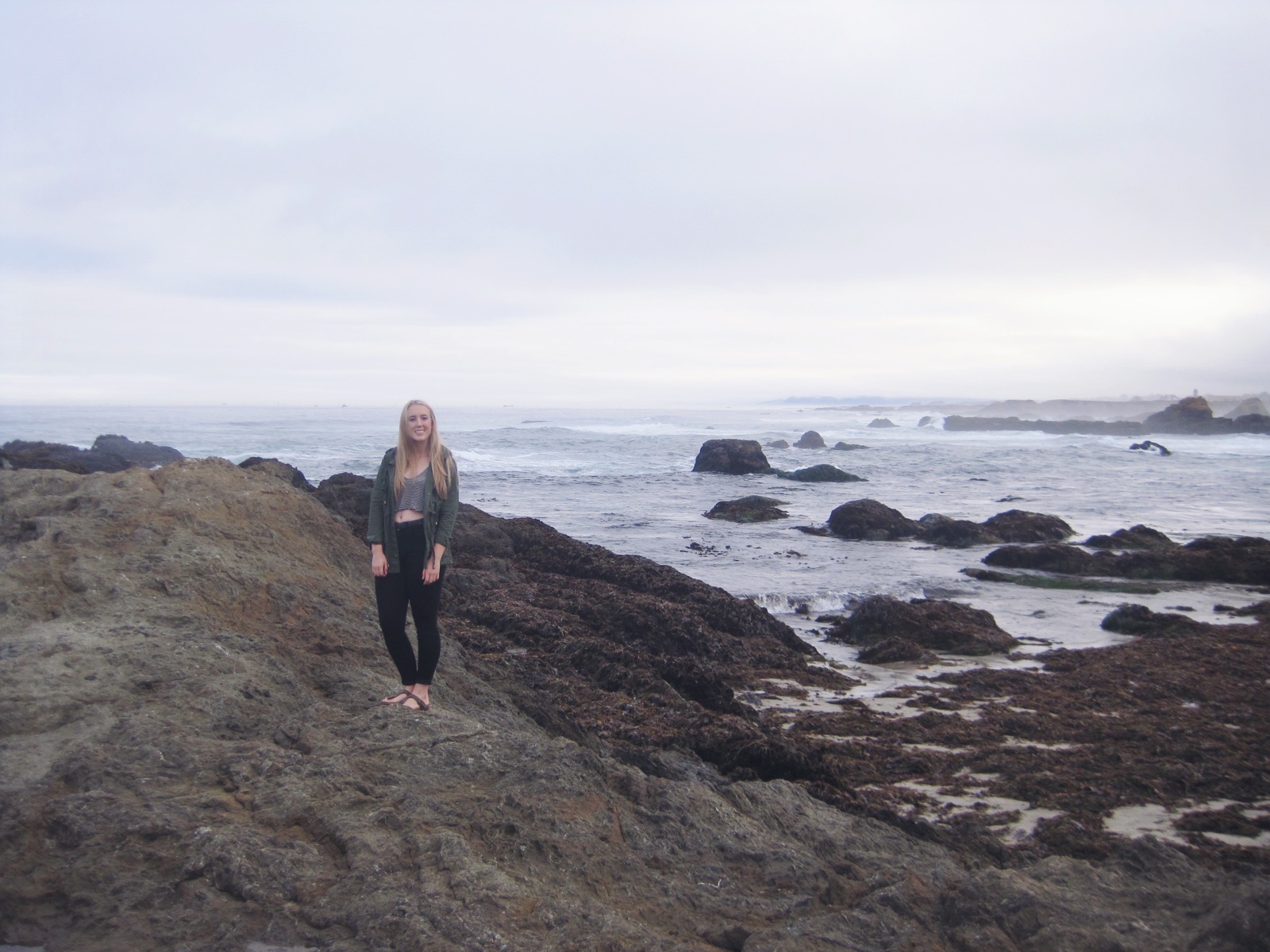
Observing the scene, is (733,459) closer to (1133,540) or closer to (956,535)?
(956,535)

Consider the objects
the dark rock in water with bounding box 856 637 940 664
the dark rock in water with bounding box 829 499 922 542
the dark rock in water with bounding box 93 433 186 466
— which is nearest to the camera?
the dark rock in water with bounding box 856 637 940 664

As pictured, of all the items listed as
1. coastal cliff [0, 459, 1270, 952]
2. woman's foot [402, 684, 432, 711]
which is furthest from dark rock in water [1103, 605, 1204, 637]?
woman's foot [402, 684, 432, 711]

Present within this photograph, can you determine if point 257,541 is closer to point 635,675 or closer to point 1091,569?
point 635,675

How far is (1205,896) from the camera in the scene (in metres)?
2.69

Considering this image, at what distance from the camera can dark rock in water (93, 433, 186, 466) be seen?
2442 centimetres

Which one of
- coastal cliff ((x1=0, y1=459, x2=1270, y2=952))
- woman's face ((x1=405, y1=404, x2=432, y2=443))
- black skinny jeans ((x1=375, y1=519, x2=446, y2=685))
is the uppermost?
woman's face ((x1=405, y1=404, x2=432, y2=443))

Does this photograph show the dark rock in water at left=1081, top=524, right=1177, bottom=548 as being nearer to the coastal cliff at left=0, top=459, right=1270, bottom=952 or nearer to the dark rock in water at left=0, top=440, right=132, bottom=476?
the coastal cliff at left=0, top=459, right=1270, bottom=952

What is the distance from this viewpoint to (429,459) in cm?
438

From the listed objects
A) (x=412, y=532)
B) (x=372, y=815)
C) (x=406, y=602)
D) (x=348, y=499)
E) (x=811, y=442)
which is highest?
(x=412, y=532)

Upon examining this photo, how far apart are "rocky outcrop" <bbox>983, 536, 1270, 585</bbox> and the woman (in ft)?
36.4

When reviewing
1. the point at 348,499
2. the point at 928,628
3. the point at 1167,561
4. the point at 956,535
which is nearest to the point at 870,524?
the point at 956,535

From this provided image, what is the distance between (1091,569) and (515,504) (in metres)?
13.5

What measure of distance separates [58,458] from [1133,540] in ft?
65.0

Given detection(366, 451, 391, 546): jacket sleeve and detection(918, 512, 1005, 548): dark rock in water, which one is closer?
detection(366, 451, 391, 546): jacket sleeve
